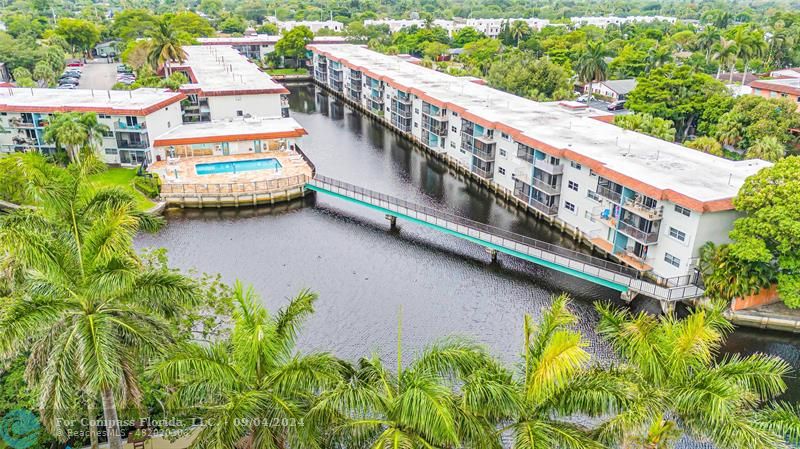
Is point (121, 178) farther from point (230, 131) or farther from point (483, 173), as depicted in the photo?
point (483, 173)

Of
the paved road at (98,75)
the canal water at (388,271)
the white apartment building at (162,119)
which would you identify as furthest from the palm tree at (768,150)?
the paved road at (98,75)

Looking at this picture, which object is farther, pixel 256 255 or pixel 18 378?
pixel 256 255

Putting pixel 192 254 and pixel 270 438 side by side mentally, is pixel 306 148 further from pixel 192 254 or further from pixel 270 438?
pixel 270 438

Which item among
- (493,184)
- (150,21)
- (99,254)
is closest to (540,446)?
(99,254)

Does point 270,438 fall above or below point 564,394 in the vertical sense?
below

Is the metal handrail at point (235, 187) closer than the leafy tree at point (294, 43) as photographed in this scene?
Yes

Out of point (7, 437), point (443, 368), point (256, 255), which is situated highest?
point (443, 368)

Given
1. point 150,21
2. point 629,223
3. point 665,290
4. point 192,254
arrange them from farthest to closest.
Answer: point 150,21 < point 192,254 < point 629,223 < point 665,290

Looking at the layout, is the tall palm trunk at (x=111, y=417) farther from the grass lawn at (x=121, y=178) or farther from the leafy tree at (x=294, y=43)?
the leafy tree at (x=294, y=43)
